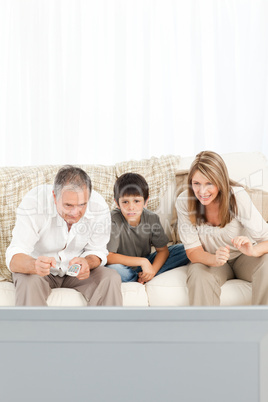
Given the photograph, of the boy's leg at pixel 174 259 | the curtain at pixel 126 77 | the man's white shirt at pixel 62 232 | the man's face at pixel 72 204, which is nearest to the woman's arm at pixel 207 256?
the boy's leg at pixel 174 259

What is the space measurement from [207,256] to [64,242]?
21.2 inches

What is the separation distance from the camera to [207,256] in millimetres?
1564

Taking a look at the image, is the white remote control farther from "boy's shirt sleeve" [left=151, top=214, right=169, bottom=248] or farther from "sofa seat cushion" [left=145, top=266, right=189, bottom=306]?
"boy's shirt sleeve" [left=151, top=214, right=169, bottom=248]

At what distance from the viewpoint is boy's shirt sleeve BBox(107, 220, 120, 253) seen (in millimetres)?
1656

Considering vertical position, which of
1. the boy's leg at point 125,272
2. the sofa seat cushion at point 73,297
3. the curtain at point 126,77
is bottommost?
the sofa seat cushion at point 73,297

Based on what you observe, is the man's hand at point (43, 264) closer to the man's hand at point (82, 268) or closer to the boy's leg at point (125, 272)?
the man's hand at point (82, 268)

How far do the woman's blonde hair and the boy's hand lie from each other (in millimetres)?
241

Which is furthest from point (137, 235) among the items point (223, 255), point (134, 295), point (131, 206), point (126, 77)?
point (126, 77)

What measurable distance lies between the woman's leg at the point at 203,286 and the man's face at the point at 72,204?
457mm

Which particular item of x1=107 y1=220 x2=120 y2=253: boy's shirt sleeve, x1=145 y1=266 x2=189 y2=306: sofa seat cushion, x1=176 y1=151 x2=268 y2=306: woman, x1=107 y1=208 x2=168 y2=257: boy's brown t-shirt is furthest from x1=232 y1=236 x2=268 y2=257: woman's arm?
x1=107 y1=220 x2=120 y2=253: boy's shirt sleeve

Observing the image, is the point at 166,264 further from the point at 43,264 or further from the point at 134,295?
the point at 43,264

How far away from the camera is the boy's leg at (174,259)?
67.0 inches

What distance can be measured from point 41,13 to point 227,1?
1.05 m
